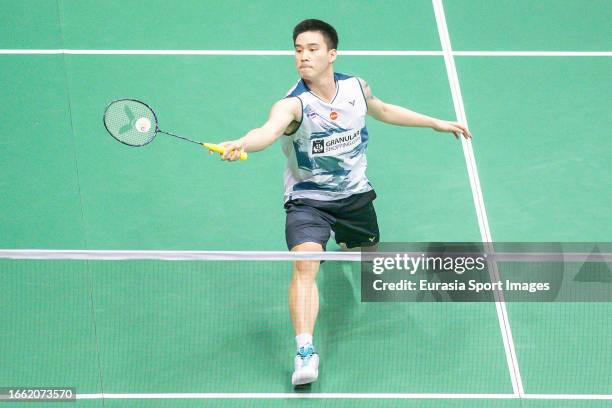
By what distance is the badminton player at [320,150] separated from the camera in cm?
714

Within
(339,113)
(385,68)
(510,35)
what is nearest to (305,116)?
(339,113)

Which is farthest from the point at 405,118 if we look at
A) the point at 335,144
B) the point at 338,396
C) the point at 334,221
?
the point at 338,396

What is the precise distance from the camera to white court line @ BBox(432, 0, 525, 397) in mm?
7087

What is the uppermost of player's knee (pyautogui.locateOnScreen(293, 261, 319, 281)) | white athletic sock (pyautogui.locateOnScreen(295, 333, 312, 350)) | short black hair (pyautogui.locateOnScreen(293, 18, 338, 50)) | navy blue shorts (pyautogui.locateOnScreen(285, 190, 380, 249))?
short black hair (pyautogui.locateOnScreen(293, 18, 338, 50))

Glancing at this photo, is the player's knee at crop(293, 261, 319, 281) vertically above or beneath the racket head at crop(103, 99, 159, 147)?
beneath

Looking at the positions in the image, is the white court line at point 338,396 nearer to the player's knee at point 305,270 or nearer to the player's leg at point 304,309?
the player's leg at point 304,309

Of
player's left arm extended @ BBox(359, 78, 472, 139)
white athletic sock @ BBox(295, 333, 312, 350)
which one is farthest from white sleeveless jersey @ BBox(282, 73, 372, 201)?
white athletic sock @ BBox(295, 333, 312, 350)

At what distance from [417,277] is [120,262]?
1974 mm

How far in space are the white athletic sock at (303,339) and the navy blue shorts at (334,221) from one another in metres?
0.60

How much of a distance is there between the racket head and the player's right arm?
690 mm

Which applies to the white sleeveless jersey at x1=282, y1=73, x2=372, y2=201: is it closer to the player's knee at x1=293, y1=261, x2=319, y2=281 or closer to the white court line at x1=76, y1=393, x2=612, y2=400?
the player's knee at x1=293, y1=261, x2=319, y2=281

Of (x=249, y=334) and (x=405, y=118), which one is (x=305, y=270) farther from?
(x=405, y=118)

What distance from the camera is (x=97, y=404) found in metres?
6.68

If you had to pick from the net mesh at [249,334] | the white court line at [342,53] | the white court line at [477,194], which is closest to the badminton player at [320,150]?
the net mesh at [249,334]
